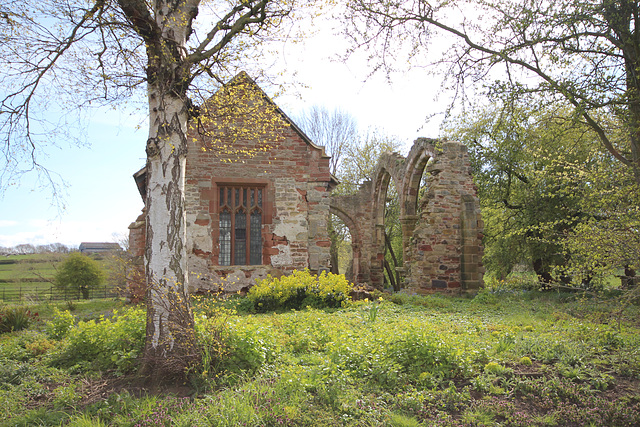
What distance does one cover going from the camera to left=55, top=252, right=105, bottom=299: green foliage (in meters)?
21.7

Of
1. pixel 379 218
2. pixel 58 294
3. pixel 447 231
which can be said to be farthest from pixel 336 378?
pixel 58 294

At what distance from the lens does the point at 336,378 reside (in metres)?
4.23

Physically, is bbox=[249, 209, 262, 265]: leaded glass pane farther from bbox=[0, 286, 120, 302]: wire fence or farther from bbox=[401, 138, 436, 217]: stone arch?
bbox=[0, 286, 120, 302]: wire fence

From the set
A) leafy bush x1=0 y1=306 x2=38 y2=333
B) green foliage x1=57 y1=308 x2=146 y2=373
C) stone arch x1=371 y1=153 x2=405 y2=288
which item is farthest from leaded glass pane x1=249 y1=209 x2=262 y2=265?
stone arch x1=371 y1=153 x2=405 y2=288

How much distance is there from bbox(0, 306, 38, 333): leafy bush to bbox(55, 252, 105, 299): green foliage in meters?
14.2

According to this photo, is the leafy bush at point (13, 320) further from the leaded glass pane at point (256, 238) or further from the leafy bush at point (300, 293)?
the leaded glass pane at point (256, 238)

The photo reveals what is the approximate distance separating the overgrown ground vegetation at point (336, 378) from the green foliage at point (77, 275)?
694 inches

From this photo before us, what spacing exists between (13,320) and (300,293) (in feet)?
19.2

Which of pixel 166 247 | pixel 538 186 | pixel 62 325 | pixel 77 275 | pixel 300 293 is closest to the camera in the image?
pixel 166 247

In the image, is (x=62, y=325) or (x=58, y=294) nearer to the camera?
(x=62, y=325)

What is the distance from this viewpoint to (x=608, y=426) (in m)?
3.67

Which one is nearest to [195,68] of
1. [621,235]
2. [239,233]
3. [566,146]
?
[621,235]

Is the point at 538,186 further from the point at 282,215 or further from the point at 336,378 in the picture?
the point at 336,378

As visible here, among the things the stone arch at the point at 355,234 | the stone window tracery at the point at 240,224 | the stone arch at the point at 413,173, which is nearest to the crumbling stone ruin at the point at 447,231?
the stone arch at the point at 413,173
